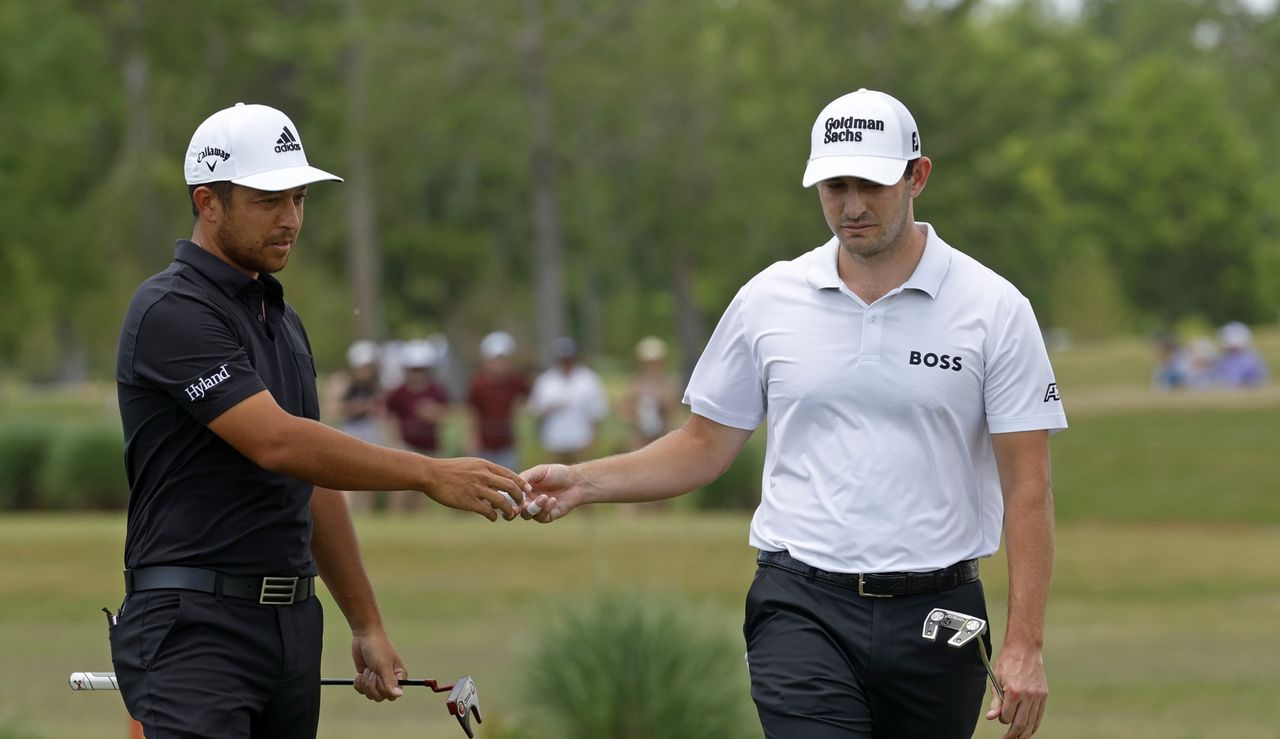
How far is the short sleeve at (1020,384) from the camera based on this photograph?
541cm

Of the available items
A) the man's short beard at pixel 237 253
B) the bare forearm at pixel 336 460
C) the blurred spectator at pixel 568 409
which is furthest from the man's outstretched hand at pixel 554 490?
the blurred spectator at pixel 568 409

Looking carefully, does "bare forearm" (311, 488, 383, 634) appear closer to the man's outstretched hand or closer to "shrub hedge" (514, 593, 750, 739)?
the man's outstretched hand

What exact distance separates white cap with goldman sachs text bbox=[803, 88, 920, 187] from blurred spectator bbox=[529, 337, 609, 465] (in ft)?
59.7

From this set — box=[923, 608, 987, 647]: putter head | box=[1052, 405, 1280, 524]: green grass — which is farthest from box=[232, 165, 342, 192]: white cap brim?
box=[1052, 405, 1280, 524]: green grass

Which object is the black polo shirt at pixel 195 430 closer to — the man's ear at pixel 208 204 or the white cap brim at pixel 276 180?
the man's ear at pixel 208 204

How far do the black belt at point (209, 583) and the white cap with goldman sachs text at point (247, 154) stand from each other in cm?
96

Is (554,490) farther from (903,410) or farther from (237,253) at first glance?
(237,253)

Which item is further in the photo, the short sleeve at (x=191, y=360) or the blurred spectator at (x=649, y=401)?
the blurred spectator at (x=649, y=401)

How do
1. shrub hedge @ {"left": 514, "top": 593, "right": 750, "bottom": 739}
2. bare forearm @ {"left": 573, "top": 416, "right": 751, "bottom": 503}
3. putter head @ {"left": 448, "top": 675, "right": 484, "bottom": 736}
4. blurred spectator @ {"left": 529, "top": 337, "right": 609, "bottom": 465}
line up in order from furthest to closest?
blurred spectator @ {"left": 529, "top": 337, "right": 609, "bottom": 465} < shrub hedge @ {"left": 514, "top": 593, "right": 750, "bottom": 739} < bare forearm @ {"left": 573, "top": 416, "right": 751, "bottom": 503} < putter head @ {"left": 448, "top": 675, "right": 484, "bottom": 736}

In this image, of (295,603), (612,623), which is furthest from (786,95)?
(295,603)

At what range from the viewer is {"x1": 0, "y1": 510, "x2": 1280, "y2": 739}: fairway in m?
11.6

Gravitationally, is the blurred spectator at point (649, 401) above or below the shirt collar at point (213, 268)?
below

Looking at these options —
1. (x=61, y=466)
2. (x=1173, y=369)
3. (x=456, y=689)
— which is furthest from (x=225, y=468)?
(x=1173, y=369)

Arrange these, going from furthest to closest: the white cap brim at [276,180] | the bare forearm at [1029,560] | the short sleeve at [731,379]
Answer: the short sleeve at [731,379], the bare forearm at [1029,560], the white cap brim at [276,180]
